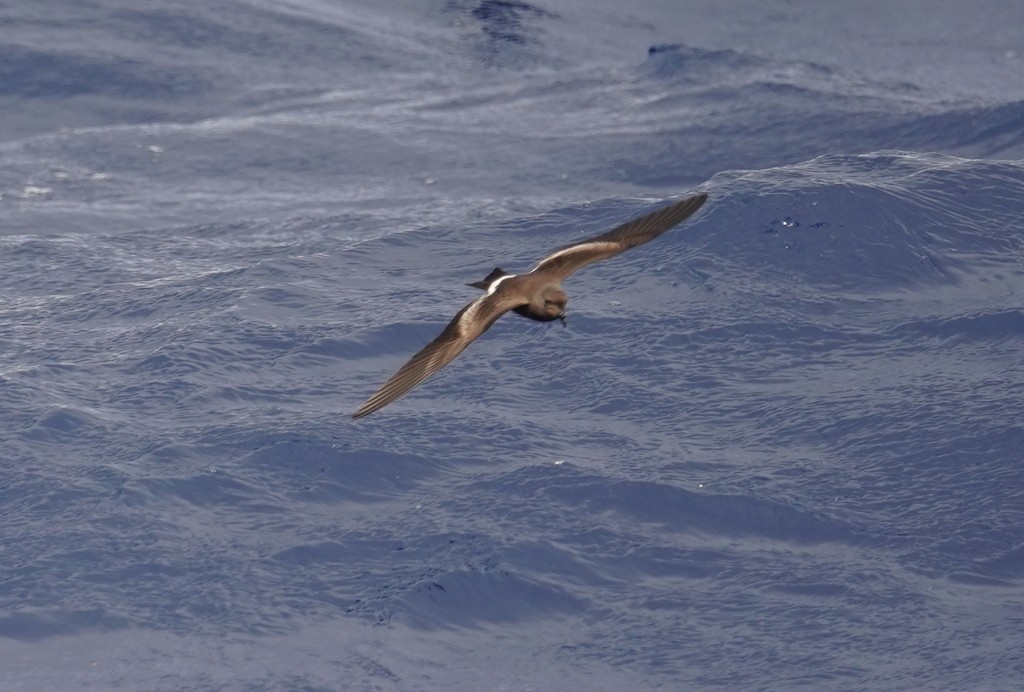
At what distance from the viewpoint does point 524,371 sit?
12.2m

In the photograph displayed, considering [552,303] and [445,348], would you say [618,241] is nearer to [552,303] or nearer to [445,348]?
[552,303]

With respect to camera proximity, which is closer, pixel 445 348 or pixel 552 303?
pixel 445 348

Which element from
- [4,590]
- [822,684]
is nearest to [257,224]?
[4,590]

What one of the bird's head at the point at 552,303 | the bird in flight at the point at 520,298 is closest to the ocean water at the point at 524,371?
the bird's head at the point at 552,303

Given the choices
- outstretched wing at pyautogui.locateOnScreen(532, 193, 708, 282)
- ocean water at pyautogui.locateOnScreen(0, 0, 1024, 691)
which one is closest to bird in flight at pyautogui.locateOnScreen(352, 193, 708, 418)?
outstretched wing at pyautogui.locateOnScreen(532, 193, 708, 282)

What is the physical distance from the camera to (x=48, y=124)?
1792 cm

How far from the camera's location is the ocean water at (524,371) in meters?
9.53

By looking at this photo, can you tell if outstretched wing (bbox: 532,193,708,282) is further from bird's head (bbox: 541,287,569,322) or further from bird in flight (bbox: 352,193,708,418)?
bird's head (bbox: 541,287,569,322)

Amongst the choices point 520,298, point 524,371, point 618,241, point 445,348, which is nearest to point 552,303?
point 520,298

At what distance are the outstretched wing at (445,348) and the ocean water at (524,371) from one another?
2.74 metres

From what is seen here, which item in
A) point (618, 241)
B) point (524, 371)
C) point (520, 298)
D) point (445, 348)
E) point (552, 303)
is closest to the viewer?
point (445, 348)

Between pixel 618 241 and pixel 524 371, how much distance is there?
384 cm

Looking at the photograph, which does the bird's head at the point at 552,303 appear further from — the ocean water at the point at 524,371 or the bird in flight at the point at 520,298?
the ocean water at the point at 524,371

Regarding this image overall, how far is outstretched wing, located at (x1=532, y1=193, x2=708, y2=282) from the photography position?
8.38 meters
